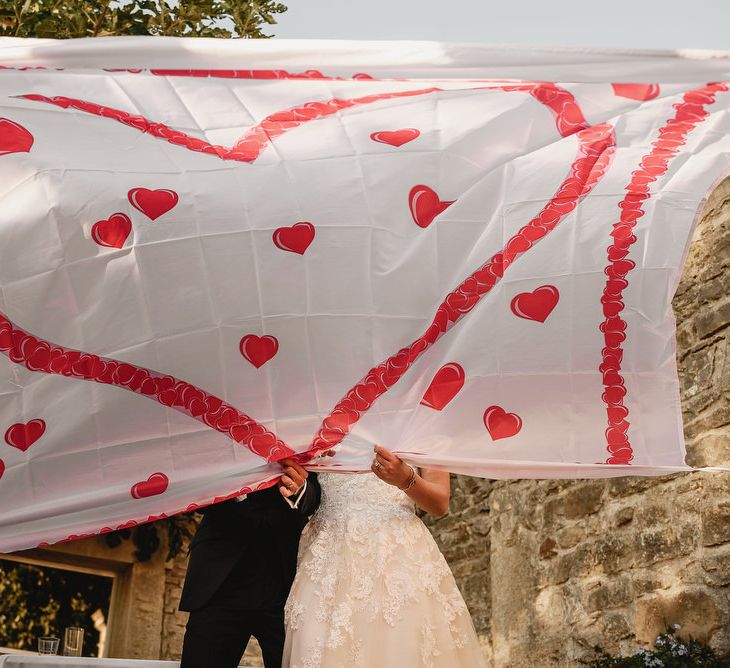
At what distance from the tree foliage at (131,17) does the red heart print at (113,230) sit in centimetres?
354

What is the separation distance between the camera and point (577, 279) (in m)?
1.99

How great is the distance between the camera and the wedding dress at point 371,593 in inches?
94.0

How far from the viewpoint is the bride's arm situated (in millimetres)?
2008

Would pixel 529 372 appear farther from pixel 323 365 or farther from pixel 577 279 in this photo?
pixel 323 365

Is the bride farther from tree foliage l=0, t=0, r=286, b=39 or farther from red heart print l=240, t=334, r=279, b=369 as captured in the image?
tree foliage l=0, t=0, r=286, b=39

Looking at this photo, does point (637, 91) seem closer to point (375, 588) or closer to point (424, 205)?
point (424, 205)

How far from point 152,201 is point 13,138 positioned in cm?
31

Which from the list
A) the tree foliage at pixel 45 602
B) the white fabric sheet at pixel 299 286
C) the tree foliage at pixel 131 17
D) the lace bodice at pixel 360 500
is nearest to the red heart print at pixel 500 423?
the white fabric sheet at pixel 299 286

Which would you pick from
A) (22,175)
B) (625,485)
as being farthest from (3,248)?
(625,485)

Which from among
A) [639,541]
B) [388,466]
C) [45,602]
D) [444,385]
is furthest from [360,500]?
[45,602]

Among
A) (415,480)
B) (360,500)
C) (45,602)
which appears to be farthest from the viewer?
(45,602)

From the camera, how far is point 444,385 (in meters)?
1.99

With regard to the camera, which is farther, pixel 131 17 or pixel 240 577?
pixel 131 17

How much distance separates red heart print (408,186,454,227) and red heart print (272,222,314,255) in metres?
0.23
